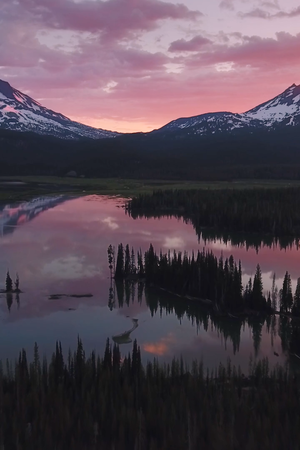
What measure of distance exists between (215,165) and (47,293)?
144 m

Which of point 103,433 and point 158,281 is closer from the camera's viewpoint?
point 103,433

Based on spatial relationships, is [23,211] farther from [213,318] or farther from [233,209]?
[213,318]

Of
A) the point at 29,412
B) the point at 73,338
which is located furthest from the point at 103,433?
the point at 73,338

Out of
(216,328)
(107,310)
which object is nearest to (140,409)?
(216,328)

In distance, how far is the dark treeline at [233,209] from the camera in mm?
54344

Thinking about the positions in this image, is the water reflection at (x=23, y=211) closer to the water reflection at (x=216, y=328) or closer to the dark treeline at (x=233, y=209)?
the dark treeline at (x=233, y=209)

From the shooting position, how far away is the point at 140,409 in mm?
14312

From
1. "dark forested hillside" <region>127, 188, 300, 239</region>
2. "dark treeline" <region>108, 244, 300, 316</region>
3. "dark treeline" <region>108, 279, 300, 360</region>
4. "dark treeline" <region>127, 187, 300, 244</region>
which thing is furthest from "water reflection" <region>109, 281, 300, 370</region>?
→ "dark forested hillside" <region>127, 188, 300, 239</region>

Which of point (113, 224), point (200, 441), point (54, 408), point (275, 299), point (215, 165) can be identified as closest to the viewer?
point (200, 441)

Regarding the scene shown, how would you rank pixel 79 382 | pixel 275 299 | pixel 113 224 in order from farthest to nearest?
1. pixel 113 224
2. pixel 275 299
3. pixel 79 382

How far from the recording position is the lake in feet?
69.8

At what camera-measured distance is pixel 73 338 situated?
71.5 feet

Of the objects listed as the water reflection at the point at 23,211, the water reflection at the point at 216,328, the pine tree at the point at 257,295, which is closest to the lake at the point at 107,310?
the water reflection at the point at 216,328

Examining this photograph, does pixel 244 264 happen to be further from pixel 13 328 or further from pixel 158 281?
pixel 13 328
